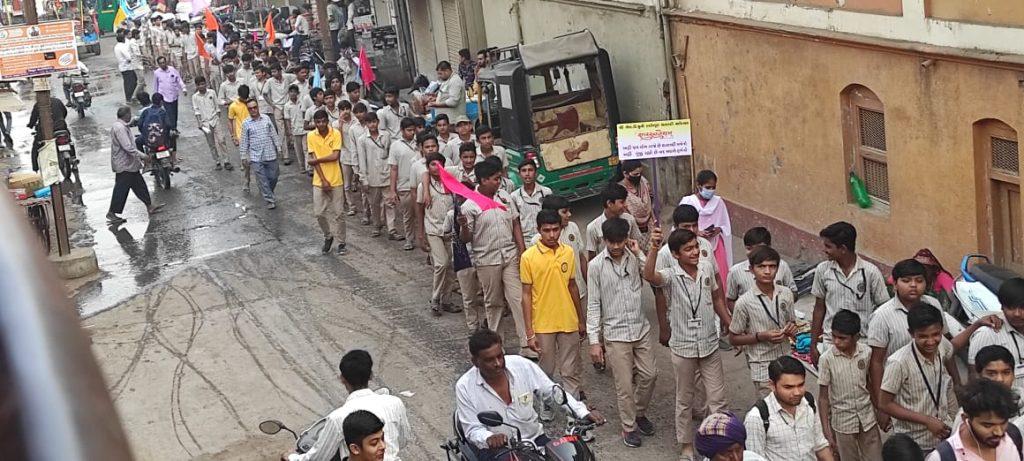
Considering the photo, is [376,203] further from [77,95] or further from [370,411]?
[77,95]

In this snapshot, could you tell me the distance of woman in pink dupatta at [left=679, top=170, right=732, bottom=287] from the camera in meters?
10.7

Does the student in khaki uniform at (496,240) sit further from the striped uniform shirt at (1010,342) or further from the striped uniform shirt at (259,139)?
the striped uniform shirt at (259,139)

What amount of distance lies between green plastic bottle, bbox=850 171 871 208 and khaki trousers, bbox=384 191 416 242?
15.5 ft

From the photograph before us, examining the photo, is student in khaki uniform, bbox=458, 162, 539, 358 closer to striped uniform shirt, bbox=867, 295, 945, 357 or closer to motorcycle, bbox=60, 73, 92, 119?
striped uniform shirt, bbox=867, 295, 945, 357

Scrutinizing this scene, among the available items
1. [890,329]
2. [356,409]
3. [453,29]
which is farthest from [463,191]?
[453,29]

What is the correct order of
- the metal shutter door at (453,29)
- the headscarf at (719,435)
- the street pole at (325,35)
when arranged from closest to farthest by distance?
the headscarf at (719,435), the metal shutter door at (453,29), the street pole at (325,35)

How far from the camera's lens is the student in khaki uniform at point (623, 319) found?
8.97 meters

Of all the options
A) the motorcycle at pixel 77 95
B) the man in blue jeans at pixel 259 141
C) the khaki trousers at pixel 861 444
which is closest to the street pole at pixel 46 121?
the man in blue jeans at pixel 259 141

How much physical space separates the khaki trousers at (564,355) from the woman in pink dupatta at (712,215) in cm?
164

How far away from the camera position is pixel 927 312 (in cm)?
684

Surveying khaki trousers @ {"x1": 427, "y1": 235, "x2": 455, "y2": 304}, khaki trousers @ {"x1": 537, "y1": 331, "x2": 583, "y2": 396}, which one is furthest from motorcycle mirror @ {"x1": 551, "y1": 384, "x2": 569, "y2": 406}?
khaki trousers @ {"x1": 427, "y1": 235, "x2": 455, "y2": 304}

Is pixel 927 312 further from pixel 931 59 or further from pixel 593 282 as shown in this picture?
pixel 931 59

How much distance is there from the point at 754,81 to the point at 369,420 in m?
9.37

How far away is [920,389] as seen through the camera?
7.05 meters
